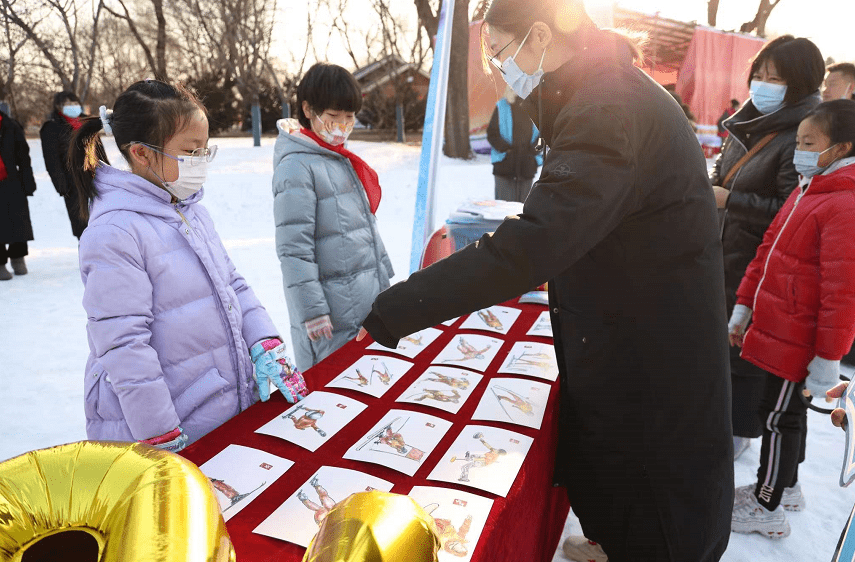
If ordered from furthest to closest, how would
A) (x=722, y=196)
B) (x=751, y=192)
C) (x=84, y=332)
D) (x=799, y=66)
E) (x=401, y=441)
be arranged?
1. (x=84, y=332)
2. (x=722, y=196)
3. (x=751, y=192)
4. (x=799, y=66)
5. (x=401, y=441)

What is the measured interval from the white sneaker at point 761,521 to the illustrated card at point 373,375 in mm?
1448

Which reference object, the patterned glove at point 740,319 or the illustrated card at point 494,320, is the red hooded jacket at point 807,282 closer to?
the patterned glove at point 740,319

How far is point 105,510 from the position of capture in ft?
2.24

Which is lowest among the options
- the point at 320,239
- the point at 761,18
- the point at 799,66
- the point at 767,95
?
the point at 320,239

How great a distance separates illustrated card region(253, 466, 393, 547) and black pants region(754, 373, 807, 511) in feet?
5.20

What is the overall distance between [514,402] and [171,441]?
2.68 feet

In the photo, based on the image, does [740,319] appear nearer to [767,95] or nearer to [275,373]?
[767,95]

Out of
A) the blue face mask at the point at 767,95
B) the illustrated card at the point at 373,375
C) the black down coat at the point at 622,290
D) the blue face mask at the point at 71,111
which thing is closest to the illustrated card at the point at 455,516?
the black down coat at the point at 622,290

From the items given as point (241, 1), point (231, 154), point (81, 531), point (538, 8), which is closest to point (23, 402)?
point (81, 531)

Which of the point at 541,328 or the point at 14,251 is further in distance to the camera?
the point at 14,251

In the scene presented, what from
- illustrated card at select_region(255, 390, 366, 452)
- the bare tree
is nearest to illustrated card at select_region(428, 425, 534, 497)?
illustrated card at select_region(255, 390, 366, 452)

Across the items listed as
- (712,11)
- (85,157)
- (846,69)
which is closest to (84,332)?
(85,157)

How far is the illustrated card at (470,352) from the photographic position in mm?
1676

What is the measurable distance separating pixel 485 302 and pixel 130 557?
66cm
